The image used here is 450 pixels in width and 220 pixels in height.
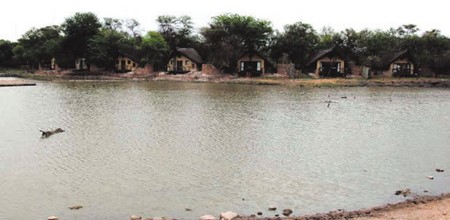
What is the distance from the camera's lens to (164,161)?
19.2 m

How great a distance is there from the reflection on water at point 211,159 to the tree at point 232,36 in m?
37.3

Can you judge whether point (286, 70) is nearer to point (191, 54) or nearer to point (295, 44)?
point (295, 44)

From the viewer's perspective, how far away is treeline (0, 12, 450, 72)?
2982 inches

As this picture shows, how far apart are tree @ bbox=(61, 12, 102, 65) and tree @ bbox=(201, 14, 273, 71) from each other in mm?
23899

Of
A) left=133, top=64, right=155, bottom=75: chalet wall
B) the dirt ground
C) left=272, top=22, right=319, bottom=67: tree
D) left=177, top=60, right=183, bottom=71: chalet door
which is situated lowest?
the dirt ground

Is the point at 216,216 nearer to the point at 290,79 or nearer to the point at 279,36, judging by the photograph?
the point at 290,79

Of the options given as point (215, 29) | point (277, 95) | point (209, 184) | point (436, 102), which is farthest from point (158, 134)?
point (215, 29)

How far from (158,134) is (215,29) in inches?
2045

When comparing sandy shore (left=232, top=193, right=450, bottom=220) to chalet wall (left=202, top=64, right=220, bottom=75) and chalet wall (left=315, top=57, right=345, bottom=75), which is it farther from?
chalet wall (left=202, top=64, right=220, bottom=75)

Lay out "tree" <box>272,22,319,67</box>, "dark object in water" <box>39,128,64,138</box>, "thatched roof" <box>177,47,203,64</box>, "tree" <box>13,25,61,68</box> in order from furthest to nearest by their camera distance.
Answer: "tree" <box>13,25,61,68</box> < "thatched roof" <box>177,47,203,64</box> < "tree" <box>272,22,319,67</box> < "dark object in water" <box>39,128,64,138</box>

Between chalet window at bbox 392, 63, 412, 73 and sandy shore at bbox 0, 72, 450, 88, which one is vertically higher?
chalet window at bbox 392, 63, 412, 73

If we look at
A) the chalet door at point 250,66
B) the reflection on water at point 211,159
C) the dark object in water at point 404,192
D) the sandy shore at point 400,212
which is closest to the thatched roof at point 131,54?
the chalet door at point 250,66

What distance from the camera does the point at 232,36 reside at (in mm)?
74625

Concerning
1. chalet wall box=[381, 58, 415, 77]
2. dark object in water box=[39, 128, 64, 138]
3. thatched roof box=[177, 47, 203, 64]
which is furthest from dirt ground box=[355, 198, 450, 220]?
thatched roof box=[177, 47, 203, 64]
